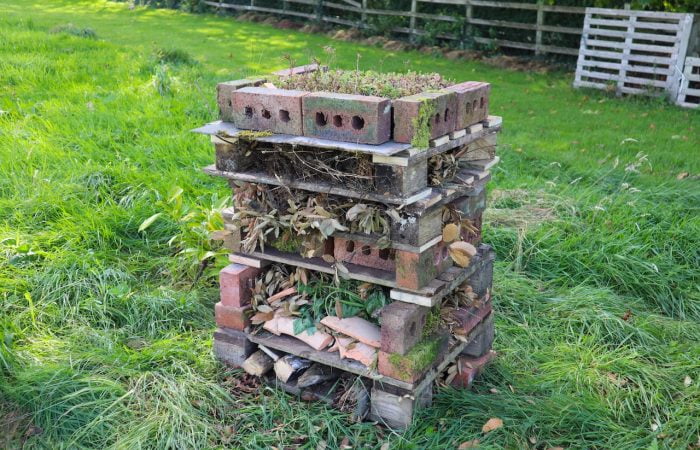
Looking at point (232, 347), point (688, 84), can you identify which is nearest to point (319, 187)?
point (232, 347)

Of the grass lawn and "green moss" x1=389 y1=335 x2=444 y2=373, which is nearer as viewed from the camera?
"green moss" x1=389 y1=335 x2=444 y2=373

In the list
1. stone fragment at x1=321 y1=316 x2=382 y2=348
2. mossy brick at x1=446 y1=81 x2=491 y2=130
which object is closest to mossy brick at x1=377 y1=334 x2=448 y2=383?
stone fragment at x1=321 y1=316 x2=382 y2=348

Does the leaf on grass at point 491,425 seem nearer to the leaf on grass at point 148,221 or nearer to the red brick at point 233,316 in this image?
the red brick at point 233,316

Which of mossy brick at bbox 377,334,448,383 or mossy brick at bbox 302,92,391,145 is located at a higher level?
mossy brick at bbox 302,92,391,145

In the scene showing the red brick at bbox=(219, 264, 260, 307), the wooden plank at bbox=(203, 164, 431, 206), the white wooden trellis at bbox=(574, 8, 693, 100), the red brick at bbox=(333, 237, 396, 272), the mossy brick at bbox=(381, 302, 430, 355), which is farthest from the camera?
the white wooden trellis at bbox=(574, 8, 693, 100)

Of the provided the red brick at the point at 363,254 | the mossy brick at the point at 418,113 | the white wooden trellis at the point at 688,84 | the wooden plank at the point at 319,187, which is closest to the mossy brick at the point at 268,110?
the wooden plank at the point at 319,187

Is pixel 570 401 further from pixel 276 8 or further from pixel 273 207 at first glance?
pixel 276 8

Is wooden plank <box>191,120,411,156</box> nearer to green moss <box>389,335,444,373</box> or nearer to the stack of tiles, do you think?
the stack of tiles

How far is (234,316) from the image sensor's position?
365cm

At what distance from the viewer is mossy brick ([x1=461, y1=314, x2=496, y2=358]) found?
3.75m

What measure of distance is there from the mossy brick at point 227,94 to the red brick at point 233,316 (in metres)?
1.00

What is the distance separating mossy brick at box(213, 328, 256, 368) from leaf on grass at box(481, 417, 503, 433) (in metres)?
1.30

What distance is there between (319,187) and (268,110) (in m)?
0.45

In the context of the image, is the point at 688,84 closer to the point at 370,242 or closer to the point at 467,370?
the point at 467,370
